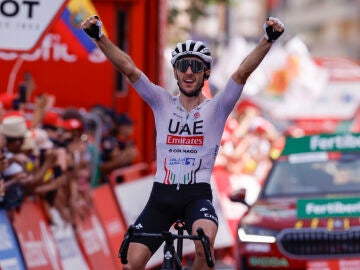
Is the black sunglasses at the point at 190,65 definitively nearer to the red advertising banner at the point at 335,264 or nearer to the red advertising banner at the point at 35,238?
the red advertising banner at the point at 35,238

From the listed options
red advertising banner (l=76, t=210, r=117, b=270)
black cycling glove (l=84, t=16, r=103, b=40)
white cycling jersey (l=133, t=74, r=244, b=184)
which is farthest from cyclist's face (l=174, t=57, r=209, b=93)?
red advertising banner (l=76, t=210, r=117, b=270)

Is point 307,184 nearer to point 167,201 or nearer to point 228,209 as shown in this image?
point 167,201

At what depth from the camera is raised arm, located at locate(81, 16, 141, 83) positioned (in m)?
9.22

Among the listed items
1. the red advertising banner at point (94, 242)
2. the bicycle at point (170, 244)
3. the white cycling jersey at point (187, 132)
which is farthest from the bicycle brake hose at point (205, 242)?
the red advertising banner at point (94, 242)

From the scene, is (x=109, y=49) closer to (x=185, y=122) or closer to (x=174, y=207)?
(x=185, y=122)

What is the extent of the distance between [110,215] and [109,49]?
21.4 ft

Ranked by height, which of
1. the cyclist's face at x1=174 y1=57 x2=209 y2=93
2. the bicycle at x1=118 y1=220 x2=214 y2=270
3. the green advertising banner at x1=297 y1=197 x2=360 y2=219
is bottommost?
the green advertising banner at x1=297 y1=197 x2=360 y2=219

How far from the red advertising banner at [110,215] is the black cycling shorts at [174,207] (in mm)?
5707

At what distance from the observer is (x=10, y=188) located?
1173 centimetres

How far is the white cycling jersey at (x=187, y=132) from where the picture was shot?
933 cm

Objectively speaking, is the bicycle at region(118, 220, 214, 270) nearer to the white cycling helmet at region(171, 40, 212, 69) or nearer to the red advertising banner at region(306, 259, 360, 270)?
the white cycling helmet at region(171, 40, 212, 69)

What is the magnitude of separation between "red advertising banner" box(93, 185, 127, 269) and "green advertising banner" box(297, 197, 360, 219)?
8.95ft

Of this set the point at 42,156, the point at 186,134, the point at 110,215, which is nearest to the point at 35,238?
the point at 42,156

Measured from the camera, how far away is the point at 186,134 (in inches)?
369
